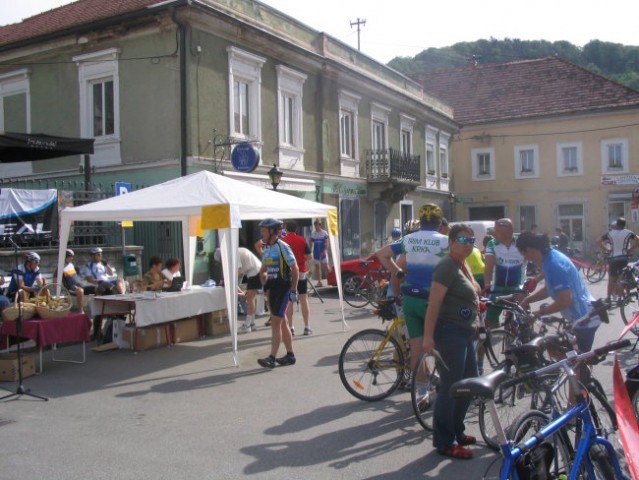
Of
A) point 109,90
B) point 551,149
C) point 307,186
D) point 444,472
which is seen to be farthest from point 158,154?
point 551,149

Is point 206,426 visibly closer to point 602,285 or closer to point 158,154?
point 158,154

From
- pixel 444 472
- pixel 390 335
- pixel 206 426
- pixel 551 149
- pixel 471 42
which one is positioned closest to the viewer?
pixel 444 472

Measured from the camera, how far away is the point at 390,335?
6.51 m

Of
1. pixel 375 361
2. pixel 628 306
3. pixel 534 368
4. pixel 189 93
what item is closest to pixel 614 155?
pixel 628 306

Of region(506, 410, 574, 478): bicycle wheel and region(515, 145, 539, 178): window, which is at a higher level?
region(515, 145, 539, 178): window

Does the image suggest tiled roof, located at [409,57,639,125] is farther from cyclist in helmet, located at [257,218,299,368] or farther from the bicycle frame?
the bicycle frame

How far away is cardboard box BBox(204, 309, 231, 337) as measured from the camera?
10.9 metres

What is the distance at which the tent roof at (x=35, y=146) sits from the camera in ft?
30.6

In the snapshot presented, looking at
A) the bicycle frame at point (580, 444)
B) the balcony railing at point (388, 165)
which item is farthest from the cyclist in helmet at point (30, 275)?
the balcony railing at point (388, 165)

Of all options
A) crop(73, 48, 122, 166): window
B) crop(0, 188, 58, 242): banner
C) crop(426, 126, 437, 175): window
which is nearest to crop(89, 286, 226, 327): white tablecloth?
crop(0, 188, 58, 242): banner

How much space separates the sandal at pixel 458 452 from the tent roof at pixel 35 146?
7.46m

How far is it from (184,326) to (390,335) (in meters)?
4.80

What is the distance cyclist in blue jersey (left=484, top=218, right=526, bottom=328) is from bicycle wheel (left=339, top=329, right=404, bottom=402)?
1.94 m

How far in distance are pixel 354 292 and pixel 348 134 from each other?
8.59 metres
